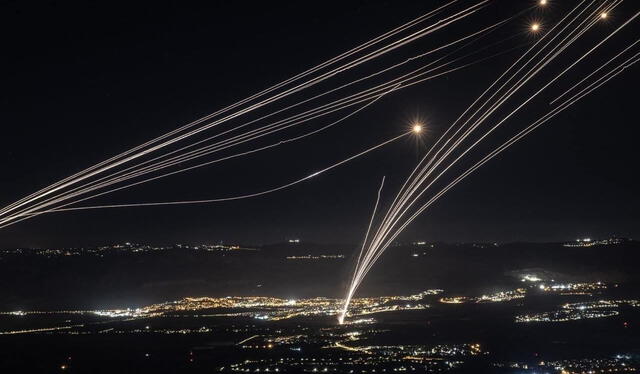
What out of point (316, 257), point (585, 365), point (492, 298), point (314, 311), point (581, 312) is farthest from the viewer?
point (316, 257)

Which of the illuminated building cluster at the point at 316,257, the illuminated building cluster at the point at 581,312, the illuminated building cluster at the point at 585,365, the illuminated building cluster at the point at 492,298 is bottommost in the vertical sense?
the illuminated building cluster at the point at 585,365

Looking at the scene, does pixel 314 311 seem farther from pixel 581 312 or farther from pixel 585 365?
pixel 585 365

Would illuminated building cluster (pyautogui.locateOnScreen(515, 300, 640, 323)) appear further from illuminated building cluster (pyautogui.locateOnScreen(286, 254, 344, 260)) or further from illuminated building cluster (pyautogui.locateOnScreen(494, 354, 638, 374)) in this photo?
illuminated building cluster (pyautogui.locateOnScreen(286, 254, 344, 260))

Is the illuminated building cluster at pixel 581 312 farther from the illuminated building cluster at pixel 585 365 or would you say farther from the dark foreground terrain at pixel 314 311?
the illuminated building cluster at pixel 585 365

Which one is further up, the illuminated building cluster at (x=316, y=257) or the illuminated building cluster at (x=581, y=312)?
the illuminated building cluster at (x=316, y=257)

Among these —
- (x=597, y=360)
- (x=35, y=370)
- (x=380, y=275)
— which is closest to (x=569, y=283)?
(x=380, y=275)

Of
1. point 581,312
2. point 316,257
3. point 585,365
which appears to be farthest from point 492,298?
point 316,257

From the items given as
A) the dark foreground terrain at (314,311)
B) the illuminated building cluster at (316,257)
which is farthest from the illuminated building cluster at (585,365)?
the illuminated building cluster at (316,257)

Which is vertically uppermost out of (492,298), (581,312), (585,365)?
(492,298)

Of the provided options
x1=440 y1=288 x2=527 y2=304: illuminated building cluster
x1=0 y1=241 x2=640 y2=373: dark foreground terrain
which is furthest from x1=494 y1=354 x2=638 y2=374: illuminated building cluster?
x1=440 y1=288 x2=527 y2=304: illuminated building cluster

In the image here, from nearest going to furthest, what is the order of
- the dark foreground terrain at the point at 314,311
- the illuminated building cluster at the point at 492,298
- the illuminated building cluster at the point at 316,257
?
1. the dark foreground terrain at the point at 314,311
2. the illuminated building cluster at the point at 492,298
3. the illuminated building cluster at the point at 316,257

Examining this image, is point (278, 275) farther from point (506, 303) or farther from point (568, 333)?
point (568, 333)

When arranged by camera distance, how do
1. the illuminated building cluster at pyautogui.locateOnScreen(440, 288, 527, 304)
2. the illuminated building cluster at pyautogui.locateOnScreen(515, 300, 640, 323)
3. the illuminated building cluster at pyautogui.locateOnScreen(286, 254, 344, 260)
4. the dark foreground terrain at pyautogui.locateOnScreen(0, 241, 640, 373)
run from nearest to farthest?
1. the dark foreground terrain at pyautogui.locateOnScreen(0, 241, 640, 373)
2. the illuminated building cluster at pyautogui.locateOnScreen(515, 300, 640, 323)
3. the illuminated building cluster at pyautogui.locateOnScreen(440, 288, 527, 304)
4. the illuminated building cluster at pyautogui.locateOnScreen(286, 254, 344, 260)
